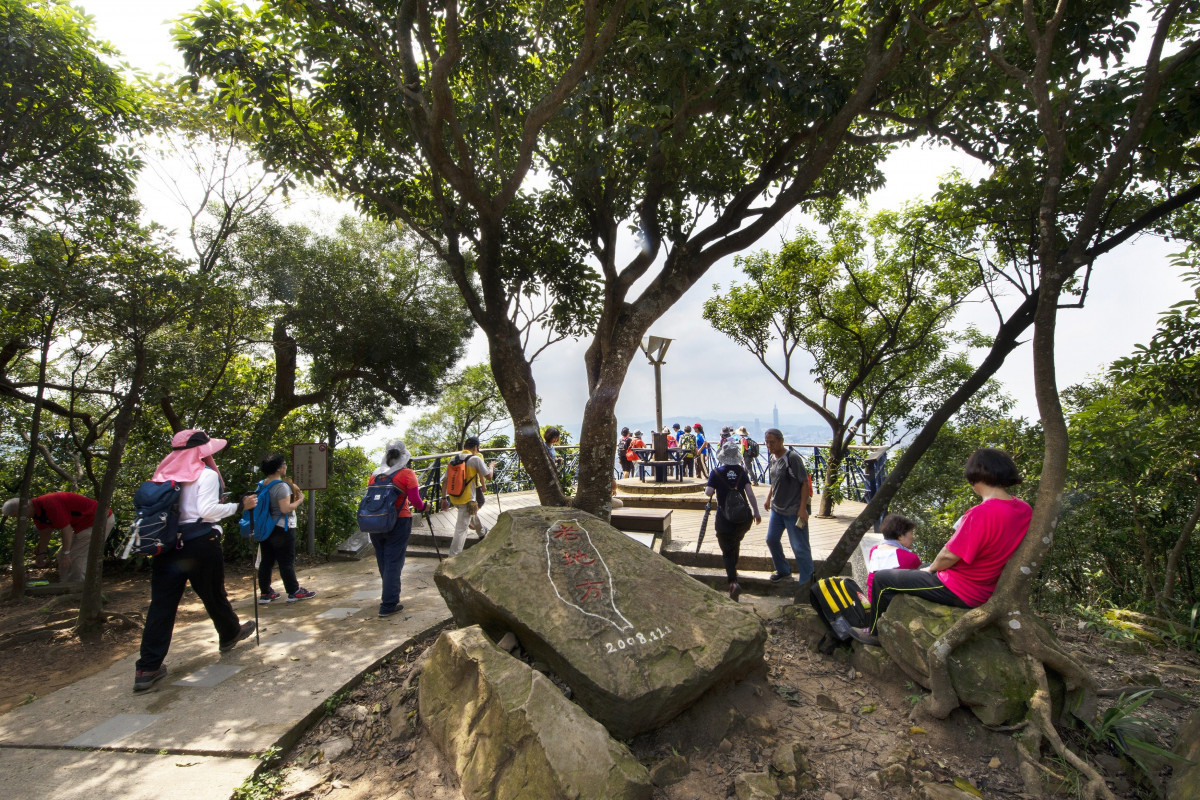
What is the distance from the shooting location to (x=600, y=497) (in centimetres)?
586

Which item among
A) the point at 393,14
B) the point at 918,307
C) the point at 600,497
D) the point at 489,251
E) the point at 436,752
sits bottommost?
the point at 436,752

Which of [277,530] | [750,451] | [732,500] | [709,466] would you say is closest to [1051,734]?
[732,500]

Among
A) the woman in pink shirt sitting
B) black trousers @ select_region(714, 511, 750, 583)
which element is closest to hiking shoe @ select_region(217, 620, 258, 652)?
black trousers @ select_region(714, 511, 750, 583)

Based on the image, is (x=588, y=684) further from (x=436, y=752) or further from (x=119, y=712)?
(x=119, y=712)

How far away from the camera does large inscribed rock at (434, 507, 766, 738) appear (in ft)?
10.7

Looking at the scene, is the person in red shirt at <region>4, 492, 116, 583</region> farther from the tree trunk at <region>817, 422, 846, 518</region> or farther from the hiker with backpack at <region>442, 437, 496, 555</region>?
the tree trunk at <region>817, 422, 846, 518</region>

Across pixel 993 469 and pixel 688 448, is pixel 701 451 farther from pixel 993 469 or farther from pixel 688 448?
pixel 993 469

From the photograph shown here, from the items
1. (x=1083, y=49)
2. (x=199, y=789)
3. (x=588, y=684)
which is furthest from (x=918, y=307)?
(x=199, y=789)

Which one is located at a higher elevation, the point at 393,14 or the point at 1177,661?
the point at 393,14

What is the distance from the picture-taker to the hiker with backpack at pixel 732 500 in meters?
5.62

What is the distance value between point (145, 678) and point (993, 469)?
555cm

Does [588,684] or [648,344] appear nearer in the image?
[588,684]

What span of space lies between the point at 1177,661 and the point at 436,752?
16.8 feet

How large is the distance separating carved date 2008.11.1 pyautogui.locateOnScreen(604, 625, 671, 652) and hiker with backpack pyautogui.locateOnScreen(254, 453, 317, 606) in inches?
152
